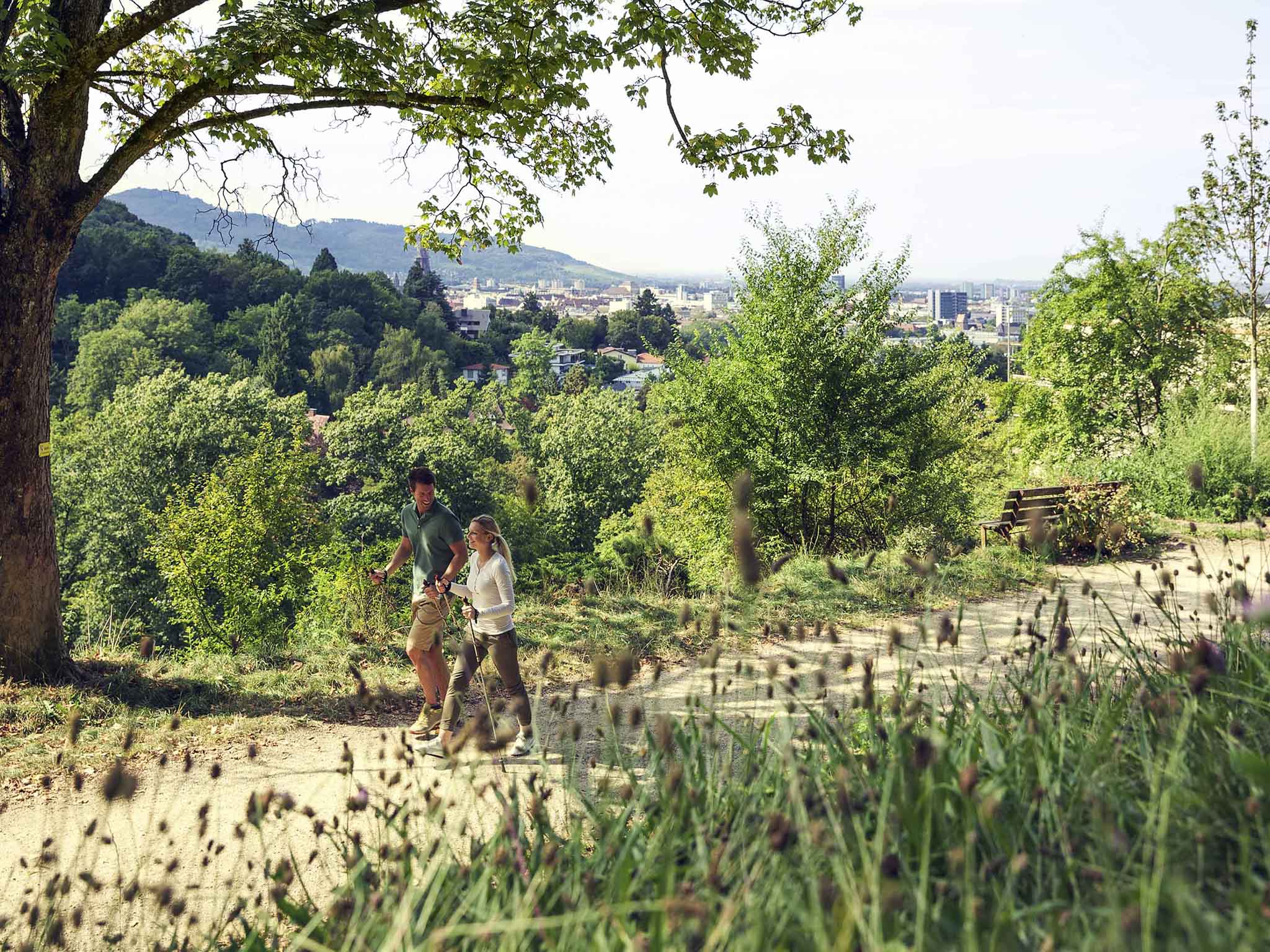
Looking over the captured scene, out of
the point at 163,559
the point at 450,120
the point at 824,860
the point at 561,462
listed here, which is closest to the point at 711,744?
the point at 824,860

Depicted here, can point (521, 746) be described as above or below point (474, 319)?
below

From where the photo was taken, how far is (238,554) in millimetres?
28688

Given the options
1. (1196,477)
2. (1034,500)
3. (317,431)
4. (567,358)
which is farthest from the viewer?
(567,358)

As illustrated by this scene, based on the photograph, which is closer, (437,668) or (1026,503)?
(437,668)

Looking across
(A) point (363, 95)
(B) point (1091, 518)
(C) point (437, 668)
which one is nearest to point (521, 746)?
(C) point (437, 668)

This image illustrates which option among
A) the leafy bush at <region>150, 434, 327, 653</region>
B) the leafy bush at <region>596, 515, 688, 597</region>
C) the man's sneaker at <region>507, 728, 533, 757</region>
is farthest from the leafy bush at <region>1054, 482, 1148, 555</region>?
the leafy bush at <region>150, 434, 327, 653</region>

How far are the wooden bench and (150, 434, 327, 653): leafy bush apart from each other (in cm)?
2070

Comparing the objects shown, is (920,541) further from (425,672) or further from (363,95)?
(363,95)

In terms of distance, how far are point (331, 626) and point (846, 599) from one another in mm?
5818

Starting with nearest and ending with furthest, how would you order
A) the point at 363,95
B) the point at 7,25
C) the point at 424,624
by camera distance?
the point at 7,25 → the point at 424,624 → the point at 363,95

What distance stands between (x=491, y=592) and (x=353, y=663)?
2907mm

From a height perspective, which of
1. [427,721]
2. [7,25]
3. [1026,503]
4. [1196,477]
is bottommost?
[427,721]

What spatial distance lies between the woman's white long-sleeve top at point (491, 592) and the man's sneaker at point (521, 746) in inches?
27.3

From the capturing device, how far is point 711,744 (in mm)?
3131
